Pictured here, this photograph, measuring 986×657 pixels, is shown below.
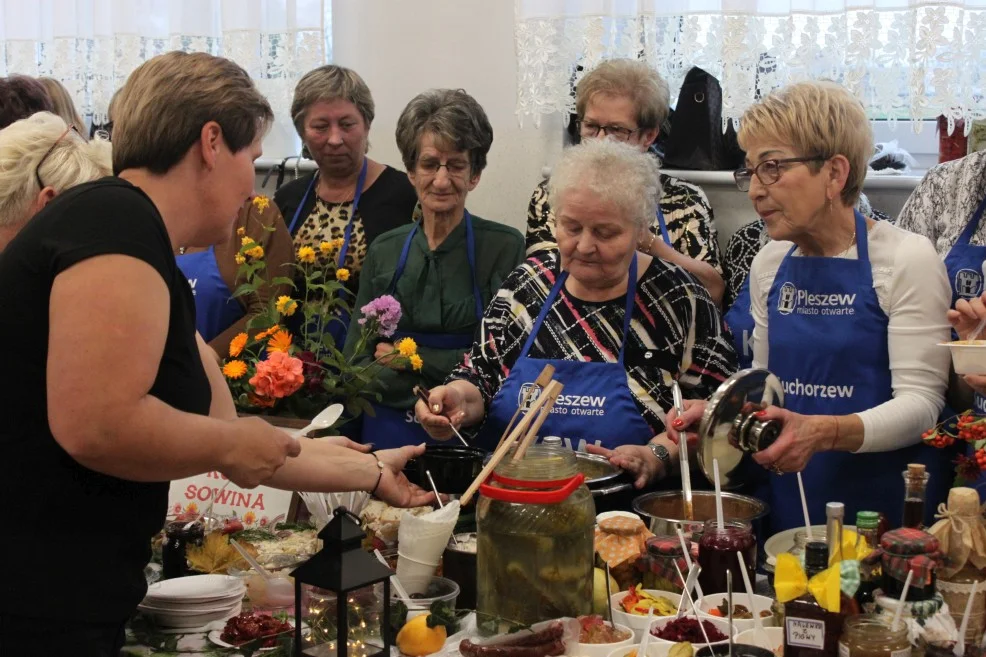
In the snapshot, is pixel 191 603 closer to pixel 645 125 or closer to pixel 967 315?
pixel 967 315

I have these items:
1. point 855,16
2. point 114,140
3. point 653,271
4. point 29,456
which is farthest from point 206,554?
point 855,16

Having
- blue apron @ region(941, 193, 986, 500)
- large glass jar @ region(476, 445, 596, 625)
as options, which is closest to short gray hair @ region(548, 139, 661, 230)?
blue apron @ region(941, 193, 986, 500)

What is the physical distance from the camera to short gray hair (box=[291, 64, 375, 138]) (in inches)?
148

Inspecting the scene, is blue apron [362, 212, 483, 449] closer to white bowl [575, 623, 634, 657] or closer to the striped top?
the striped top

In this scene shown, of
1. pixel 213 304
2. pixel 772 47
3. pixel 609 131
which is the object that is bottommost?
pixel 213 304

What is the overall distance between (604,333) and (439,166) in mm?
890

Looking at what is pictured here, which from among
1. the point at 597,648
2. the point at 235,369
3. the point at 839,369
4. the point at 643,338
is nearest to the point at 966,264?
the point at 839,369

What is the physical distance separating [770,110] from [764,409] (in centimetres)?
84

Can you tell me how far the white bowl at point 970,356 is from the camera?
2.01 meters

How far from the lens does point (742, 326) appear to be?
3012 millimetres

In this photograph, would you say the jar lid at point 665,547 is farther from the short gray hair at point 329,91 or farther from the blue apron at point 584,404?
the short gray hair at point 329,91

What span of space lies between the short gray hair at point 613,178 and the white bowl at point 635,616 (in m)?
1.12

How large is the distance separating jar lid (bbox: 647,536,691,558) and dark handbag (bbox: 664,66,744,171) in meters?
2.06

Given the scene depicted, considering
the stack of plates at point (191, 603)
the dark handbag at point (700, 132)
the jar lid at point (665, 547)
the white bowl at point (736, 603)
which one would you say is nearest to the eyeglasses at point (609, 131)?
the dark handbag at point (700, 132)
